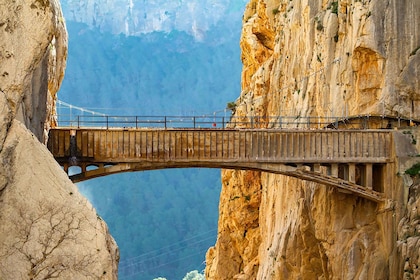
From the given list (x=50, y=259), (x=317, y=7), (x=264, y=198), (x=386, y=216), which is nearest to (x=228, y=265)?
(x=264, y=198)

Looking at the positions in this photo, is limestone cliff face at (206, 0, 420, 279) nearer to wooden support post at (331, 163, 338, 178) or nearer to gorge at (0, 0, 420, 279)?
gorge at (0, 0, 420, 279)

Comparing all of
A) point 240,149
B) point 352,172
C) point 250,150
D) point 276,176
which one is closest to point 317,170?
point 352,172

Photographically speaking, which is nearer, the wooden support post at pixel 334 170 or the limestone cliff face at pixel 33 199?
the limestone cliff face at pixel 33 199

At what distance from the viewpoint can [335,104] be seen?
3819cm

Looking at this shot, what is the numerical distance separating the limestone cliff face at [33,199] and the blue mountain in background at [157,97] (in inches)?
3671

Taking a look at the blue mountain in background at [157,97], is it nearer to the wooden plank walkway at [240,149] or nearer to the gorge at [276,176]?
the gorge at [276,176]

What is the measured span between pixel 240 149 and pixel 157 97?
319 feet

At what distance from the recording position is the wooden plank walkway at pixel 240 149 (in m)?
32.5

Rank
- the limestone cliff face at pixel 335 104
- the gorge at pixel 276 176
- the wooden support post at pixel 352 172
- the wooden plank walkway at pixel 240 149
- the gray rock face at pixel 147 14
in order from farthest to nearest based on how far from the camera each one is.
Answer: the gray rock face at pixel 147 14 → the limestone cliff face at pixel 335 104 → the wooden support post at pixel 352 172 → the wooden plank walkway at pixel 240 149 → the gorge at pixel 276 176

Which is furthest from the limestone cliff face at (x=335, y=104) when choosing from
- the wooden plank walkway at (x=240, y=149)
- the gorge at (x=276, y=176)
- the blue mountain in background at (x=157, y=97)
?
the blue mountain in background at (x=157, y=97)

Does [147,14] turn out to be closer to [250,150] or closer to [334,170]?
[250,150]

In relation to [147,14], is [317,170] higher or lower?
lower

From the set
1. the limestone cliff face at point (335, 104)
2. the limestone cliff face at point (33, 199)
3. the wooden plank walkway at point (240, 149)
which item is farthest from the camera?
the limestone cliff face at point (335, 104)

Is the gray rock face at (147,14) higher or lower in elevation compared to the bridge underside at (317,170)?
higher
